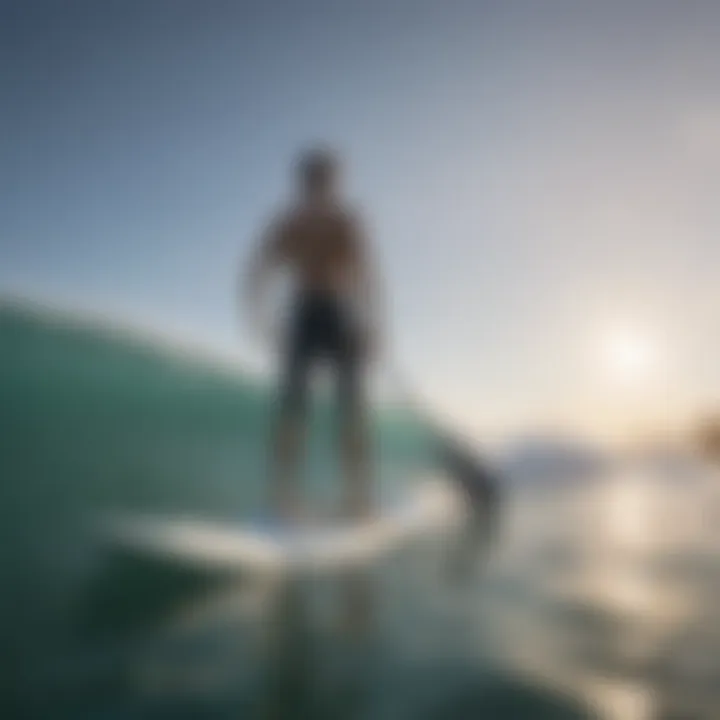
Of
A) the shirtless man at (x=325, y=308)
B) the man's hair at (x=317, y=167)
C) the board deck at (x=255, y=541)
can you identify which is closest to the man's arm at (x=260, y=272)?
the shirtless man at (x=325, y=308)

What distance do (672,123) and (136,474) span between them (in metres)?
1.26

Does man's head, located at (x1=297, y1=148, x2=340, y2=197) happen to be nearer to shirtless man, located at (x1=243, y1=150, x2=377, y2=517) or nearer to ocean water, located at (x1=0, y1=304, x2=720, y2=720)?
shirtless man, located at (x1=243, y1=150, x2=377, y2=517)

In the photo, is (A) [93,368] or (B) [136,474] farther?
(A) [93,368]

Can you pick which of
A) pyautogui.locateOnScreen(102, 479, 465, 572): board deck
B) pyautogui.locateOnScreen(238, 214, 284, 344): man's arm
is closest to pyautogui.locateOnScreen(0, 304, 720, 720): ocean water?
pyautogui.locateOnScreen(102, 479, 465, 572): board deck

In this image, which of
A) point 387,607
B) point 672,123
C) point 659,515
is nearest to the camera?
point 387,607

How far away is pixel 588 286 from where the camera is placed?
165 cm

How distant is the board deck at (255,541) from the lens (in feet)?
4.94

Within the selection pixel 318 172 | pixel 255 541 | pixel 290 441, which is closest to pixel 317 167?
pixel 318 172

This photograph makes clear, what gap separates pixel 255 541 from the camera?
1.52 metres

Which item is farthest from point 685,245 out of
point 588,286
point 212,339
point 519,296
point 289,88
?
point 212,339

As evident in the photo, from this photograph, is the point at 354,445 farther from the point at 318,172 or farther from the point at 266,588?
the point at 318,172

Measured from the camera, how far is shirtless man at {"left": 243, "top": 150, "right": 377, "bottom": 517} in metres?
1.58

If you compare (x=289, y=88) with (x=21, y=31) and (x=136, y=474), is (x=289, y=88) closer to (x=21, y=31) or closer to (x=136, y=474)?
(x=21, y=31)

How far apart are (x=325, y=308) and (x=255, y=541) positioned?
45 cm
